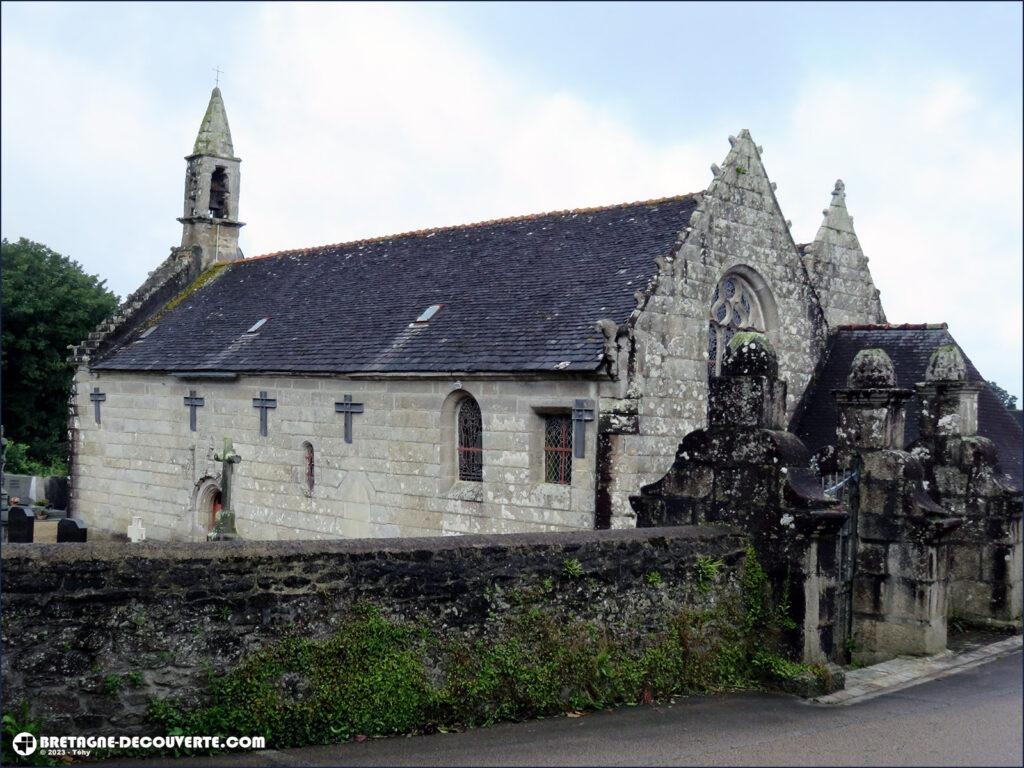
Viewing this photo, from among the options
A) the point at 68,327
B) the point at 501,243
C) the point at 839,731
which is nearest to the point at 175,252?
the point at 501,243

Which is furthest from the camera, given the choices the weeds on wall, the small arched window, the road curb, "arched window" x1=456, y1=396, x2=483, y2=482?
the small arched window

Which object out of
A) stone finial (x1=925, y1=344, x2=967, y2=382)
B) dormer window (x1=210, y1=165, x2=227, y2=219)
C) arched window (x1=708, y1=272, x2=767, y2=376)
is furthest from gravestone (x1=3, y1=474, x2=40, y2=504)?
stone finial (x1=925, y1=344, x2=967, y2=382)

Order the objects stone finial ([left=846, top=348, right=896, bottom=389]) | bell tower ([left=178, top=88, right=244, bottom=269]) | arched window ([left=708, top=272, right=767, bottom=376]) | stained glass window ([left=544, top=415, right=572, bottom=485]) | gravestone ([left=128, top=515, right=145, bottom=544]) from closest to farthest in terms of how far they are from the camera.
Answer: stone finial ([left=846, top=348, right=896, bottom=389]) → stained glass window ([left=544, top=415, right=572, bottom=485]) → arched window ([left=708, top=272, right=767, bottom=376]) → gravestone ([left=128, top=515, right=145, bottom=544]) → bell tower ([left=178, top=88, right=244, bottom=269])

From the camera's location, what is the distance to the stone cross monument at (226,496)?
19125 millimetres

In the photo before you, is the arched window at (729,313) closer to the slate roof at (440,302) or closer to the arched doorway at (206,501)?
the slate roof at (440,302)

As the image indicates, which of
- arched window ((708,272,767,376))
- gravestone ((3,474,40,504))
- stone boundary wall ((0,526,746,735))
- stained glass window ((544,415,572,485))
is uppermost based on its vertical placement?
arched window ((708,272,767,376))

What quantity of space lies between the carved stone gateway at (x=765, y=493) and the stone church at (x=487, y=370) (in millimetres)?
3842

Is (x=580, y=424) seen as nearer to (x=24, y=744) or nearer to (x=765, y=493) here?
(x=765, y=493)

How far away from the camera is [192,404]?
22.7 meters

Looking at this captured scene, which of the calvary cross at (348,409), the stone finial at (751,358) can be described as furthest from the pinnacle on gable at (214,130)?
the stone finial at (751,358)

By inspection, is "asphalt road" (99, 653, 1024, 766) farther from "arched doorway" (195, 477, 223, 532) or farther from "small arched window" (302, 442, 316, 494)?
"arched doorway" (195, 477, 223, 532)

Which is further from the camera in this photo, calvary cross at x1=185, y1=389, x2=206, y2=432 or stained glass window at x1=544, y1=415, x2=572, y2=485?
calvary cross at x1=185, y1=389, x2=206, y2=432

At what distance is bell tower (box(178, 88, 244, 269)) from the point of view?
29734 mm

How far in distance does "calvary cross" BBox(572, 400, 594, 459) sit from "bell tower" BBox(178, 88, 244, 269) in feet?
55.7
